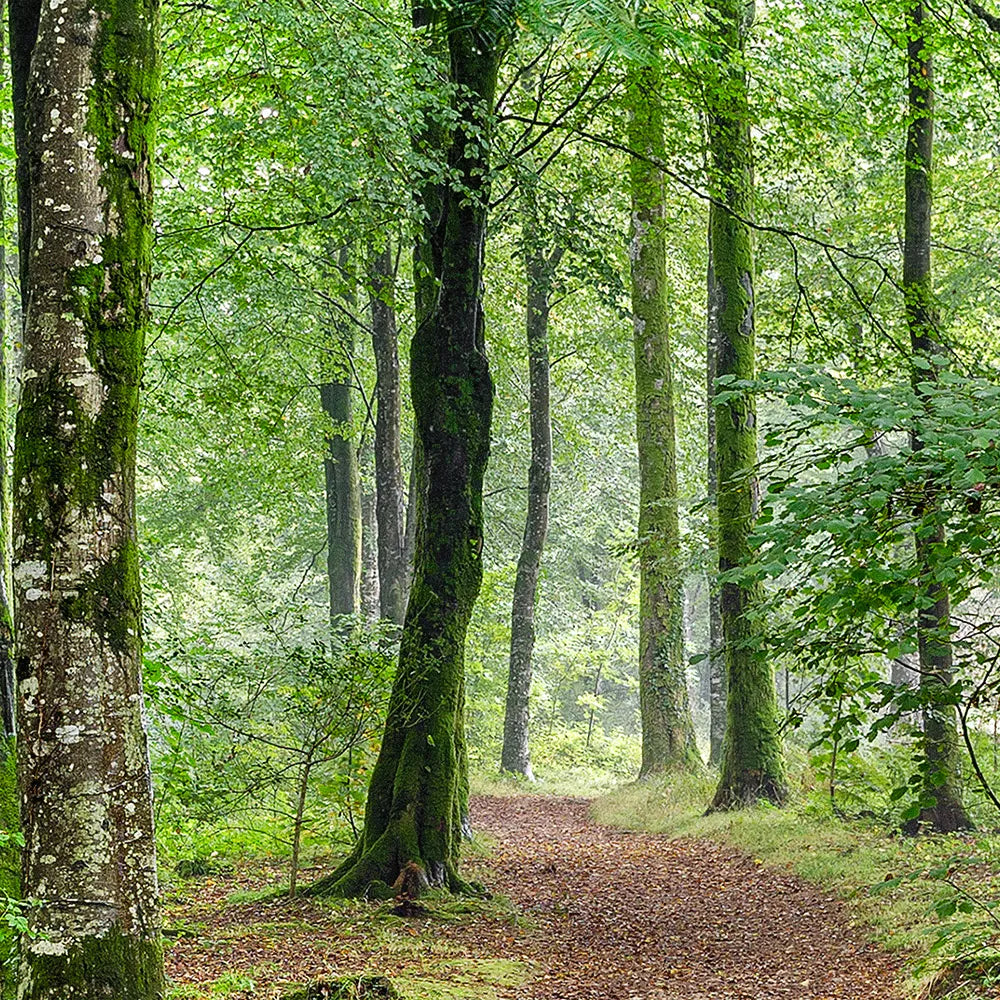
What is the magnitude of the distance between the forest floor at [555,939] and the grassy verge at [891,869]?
24cm

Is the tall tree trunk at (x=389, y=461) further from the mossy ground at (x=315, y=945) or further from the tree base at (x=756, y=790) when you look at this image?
the mossy ground at (x=315, y=945)

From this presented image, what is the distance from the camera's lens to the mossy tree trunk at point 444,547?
829 centimetres

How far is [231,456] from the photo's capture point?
18875 mm

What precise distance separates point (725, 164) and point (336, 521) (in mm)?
11860

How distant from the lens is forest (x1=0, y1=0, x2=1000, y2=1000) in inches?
144

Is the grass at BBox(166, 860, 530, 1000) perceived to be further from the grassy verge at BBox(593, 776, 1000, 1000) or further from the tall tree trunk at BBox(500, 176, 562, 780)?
the tall tree trunk at BBox(500, 176, 562, 780)

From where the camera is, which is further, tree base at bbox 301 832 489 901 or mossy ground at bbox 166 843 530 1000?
tree base at bbox 301 832 489 901

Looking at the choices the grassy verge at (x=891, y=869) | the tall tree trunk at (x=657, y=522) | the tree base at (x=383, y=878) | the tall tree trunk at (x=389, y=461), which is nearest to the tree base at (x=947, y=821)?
the grassy verge at (x=891, y=869)

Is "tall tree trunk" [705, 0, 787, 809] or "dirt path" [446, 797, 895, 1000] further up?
"tall tree trunk" [705, 0, 787, 809]

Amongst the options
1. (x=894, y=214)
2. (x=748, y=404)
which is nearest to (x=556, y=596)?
(x=894, y=214)

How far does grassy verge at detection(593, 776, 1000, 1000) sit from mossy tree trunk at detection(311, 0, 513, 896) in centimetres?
331

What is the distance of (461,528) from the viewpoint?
29.2 ft

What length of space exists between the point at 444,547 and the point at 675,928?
365 centimetres

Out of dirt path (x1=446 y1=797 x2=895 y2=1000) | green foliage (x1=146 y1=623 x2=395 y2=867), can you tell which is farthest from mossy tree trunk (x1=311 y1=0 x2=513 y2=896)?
dirt path (x1=446 y1=797 x2=895 y2=1000)
